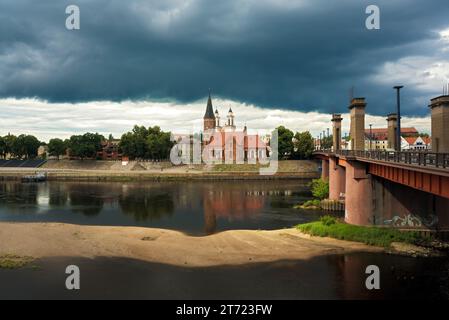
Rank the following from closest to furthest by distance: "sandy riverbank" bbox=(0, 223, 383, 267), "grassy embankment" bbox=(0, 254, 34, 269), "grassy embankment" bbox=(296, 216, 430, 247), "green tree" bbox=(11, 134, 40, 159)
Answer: "grassy embankment" bbox=(0, 254, 34, 269)
"sandy riverbank" bbox=(0, 223, 383, 267)
"grassy embankment" bbox=(296, 216, 430, 247)
"green tree" bbox=(11, 134, 40, 159)

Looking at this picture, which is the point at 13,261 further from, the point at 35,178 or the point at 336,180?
the point at 35,178

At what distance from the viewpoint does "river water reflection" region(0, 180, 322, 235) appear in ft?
159

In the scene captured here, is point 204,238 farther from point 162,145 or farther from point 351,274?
point 162,145

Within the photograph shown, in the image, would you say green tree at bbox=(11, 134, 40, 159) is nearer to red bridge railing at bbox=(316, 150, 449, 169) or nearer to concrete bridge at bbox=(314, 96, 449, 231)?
→ concrete bridge at bbox=(314, 96, 449, 231)

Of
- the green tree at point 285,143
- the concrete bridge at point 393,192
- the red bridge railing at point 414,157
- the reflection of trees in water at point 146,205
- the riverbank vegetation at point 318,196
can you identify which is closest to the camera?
the red bridge railing at point 414,157

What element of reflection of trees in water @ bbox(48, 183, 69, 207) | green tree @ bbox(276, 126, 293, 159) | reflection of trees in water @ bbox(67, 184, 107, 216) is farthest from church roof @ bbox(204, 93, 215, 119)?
reflection of trees in water @ bbox(48, 183, 69, 207)

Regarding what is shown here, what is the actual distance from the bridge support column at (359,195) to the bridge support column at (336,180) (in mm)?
20084

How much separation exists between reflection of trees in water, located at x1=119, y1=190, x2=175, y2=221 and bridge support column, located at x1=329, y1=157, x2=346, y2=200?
87.0 feet

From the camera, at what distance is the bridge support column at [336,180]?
60500 mm

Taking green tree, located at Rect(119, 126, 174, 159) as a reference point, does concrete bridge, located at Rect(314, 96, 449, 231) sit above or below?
below

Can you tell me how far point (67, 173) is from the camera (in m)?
123

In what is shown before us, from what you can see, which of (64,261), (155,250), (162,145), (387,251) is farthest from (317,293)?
(162,145)

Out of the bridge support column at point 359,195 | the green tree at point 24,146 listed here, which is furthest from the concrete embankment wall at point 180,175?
the bridge support column at point 359,195

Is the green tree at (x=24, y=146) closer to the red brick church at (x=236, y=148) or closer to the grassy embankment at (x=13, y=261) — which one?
the red brick church at (x=236, y=148)
